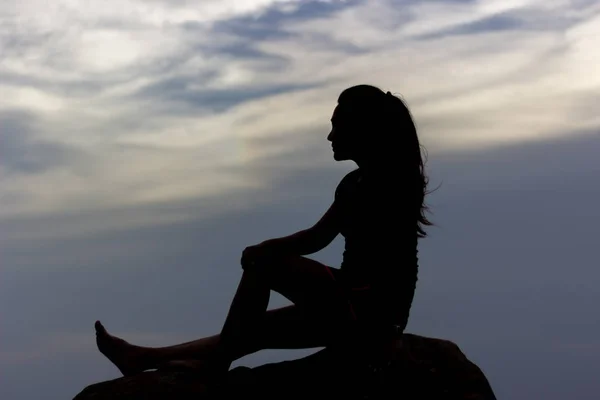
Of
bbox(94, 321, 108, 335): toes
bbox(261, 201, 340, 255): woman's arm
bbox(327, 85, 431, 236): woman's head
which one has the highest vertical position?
bbox(327, 85, 431, 236): woman's head

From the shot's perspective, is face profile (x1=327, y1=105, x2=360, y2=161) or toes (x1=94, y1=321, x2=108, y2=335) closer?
face profile (x1=327, y1=105, x2=360, y2=161)

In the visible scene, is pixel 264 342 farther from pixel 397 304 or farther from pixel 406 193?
pixel 406 193

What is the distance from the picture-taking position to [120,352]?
771cm

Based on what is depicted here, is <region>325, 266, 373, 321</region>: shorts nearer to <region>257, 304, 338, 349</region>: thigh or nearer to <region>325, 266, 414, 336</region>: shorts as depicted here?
<region>325, 266, 414, 336</region>: shorts

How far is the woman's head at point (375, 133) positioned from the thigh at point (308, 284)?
1.03 metres

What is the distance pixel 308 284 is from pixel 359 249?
604 mm

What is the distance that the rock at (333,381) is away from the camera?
7293 millimetres

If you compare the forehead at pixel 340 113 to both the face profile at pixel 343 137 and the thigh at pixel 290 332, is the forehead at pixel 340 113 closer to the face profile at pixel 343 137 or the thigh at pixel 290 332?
the face profile at pixel 343 137

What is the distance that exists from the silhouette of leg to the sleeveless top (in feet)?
1.27

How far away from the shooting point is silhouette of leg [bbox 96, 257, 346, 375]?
6.72 metres

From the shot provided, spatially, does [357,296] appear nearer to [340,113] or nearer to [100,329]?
[340,113]

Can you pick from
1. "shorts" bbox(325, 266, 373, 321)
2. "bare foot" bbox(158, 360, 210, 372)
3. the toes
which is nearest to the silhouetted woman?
"shorts" bbox(325, 266, 373, 321)

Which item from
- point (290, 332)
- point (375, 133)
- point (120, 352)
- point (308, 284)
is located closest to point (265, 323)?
point (290, 332)

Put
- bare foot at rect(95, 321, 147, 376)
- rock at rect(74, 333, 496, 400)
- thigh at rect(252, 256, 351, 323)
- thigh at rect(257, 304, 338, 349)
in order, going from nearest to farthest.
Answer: thigh at rect(252, 256, 351, 323) < thigh at rect(257, 304, 338, 349) < rock at rect(74, 333, 496, 400) < bare foot at rect(95, 321, 147, 376)
